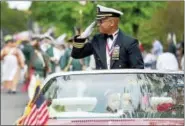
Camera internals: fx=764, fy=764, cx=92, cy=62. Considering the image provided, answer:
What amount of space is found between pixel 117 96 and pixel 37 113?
804mm

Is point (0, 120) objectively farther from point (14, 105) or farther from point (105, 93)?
point (105, 93)

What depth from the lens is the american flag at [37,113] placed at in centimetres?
736

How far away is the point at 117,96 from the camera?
750 cm

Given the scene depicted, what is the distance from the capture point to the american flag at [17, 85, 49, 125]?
7363 mm

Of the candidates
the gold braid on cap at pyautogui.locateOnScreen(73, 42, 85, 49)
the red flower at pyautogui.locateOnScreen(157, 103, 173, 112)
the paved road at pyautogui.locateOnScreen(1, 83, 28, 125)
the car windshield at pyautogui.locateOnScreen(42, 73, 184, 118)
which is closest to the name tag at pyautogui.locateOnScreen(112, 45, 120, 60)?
the gold braid on cap at pyautogui.locateOnScreen(73, 42, 85, 49)

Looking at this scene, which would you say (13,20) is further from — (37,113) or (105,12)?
(37,113)

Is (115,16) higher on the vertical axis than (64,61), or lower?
higher

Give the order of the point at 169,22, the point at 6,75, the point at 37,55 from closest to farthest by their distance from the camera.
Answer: the point at 37,55 → the point at 6,75 → the point at 169,22

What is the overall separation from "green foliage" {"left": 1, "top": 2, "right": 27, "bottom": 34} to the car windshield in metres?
78.2

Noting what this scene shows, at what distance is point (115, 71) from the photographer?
300 inches

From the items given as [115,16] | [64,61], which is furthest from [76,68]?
[115,16]

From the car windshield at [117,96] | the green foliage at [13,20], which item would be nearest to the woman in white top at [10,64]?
the car windshield at [117,96]

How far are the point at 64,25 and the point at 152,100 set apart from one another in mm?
37926

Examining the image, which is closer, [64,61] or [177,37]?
[64,61]
